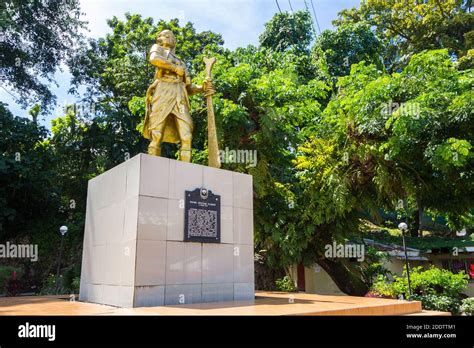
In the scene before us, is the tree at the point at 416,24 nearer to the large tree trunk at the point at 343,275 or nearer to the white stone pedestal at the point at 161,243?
the large tree trunk at the point at 343,275

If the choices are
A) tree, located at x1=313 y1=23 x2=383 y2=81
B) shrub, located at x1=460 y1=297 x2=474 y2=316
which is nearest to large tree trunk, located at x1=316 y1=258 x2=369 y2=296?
shrub, located at x1=460 y1=297 x2=474 y2=316

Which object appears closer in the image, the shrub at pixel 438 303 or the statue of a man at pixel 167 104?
the statue of a man at pixel 167 104

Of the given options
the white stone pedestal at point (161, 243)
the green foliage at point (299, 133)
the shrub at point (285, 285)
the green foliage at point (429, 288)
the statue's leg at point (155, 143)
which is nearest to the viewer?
the white stone pedestal at point (161, 243)

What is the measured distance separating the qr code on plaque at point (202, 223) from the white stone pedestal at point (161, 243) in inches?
5.5

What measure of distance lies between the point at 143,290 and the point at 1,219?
34.9 ft

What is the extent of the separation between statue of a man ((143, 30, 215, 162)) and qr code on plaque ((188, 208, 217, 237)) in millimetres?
1003

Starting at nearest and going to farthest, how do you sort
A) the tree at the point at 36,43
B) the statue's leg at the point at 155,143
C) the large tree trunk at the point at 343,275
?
the statue's leg at the point at 155,143 → the large tree trunk at the point at 343,275 → the tree at the point at 36,43

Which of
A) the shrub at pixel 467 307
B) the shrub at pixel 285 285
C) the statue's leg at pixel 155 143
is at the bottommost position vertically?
the shrub at pixel 467 307

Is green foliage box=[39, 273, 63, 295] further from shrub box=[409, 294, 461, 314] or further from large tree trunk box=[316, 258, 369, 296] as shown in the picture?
shrub box=[409, 294, 461, 314]

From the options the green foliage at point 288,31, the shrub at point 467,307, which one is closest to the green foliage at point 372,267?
the shrub at point 467,307

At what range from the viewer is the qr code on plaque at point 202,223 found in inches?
225

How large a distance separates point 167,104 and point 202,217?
6.53 feet

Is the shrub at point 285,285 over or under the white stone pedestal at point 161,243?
under
